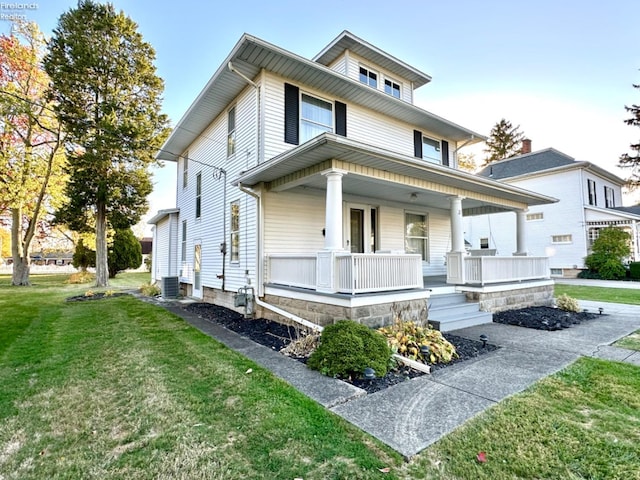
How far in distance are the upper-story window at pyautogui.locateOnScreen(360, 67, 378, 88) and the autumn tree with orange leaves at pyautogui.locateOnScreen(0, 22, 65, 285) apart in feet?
45.5

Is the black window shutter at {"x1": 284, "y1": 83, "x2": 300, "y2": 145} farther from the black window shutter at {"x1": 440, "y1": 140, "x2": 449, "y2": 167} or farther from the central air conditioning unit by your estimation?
the central air conditioning unit

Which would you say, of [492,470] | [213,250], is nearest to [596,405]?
[492,470]

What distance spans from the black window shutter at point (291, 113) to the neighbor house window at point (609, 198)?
23121 mm

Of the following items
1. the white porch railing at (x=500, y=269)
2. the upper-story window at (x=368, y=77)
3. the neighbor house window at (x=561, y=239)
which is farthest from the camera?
the neighbor house window at (x=561, y=239)

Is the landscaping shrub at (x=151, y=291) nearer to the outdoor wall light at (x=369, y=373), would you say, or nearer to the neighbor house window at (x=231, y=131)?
the neighbor house window at (x=231, y=131)

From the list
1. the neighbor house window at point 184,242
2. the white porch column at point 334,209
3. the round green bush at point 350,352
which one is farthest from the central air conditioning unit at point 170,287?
the round green bush at point 350,352

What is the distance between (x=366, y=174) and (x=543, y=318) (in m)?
5.38

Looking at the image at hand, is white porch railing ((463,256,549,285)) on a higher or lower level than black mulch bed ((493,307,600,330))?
higher

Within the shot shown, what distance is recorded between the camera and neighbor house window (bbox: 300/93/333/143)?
7914 millimetres

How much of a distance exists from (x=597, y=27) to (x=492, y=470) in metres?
13.0

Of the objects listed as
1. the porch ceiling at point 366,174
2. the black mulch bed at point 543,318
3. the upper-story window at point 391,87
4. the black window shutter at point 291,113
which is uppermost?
the upper-story window at point 391,87

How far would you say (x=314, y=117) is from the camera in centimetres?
811

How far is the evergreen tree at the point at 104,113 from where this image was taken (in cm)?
1395

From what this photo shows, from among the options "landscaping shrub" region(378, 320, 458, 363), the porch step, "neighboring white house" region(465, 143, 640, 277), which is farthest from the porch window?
"neighboring white house" region(465, 143, 640, 277)
